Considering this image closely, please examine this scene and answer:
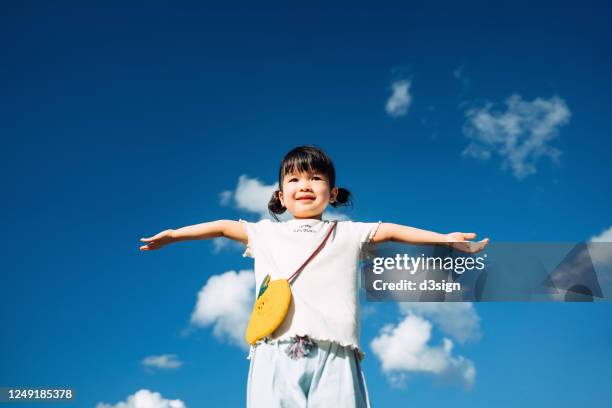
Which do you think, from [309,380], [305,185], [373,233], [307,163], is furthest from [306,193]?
[309,380]

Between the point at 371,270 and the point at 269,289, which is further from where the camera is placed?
the point at 371,270

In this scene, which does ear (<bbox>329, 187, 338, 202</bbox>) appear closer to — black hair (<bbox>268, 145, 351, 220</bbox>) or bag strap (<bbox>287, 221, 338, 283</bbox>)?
black hair (<bbox>268, 145, 351, 220</bbox>)

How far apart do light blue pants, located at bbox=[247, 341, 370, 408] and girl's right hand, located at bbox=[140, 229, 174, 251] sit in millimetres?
1047

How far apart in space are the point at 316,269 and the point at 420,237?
2.29 feet

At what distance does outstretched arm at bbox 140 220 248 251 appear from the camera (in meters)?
3.99

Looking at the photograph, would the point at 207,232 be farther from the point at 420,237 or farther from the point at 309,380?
the point at 420,237

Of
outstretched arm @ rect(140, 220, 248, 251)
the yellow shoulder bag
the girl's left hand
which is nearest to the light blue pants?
Answer: the yellow shoulder bag

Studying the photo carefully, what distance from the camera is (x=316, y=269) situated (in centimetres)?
368

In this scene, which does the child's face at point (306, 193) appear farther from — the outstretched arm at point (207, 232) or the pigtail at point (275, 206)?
the outstretched arm at point (207, 232)

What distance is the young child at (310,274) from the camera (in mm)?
3410

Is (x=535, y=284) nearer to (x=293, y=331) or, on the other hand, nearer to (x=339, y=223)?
(x=339, y=223)

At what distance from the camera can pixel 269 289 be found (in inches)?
143

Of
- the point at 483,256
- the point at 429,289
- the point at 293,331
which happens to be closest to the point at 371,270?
the point at 429,289

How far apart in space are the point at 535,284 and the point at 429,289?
0.90 meters
